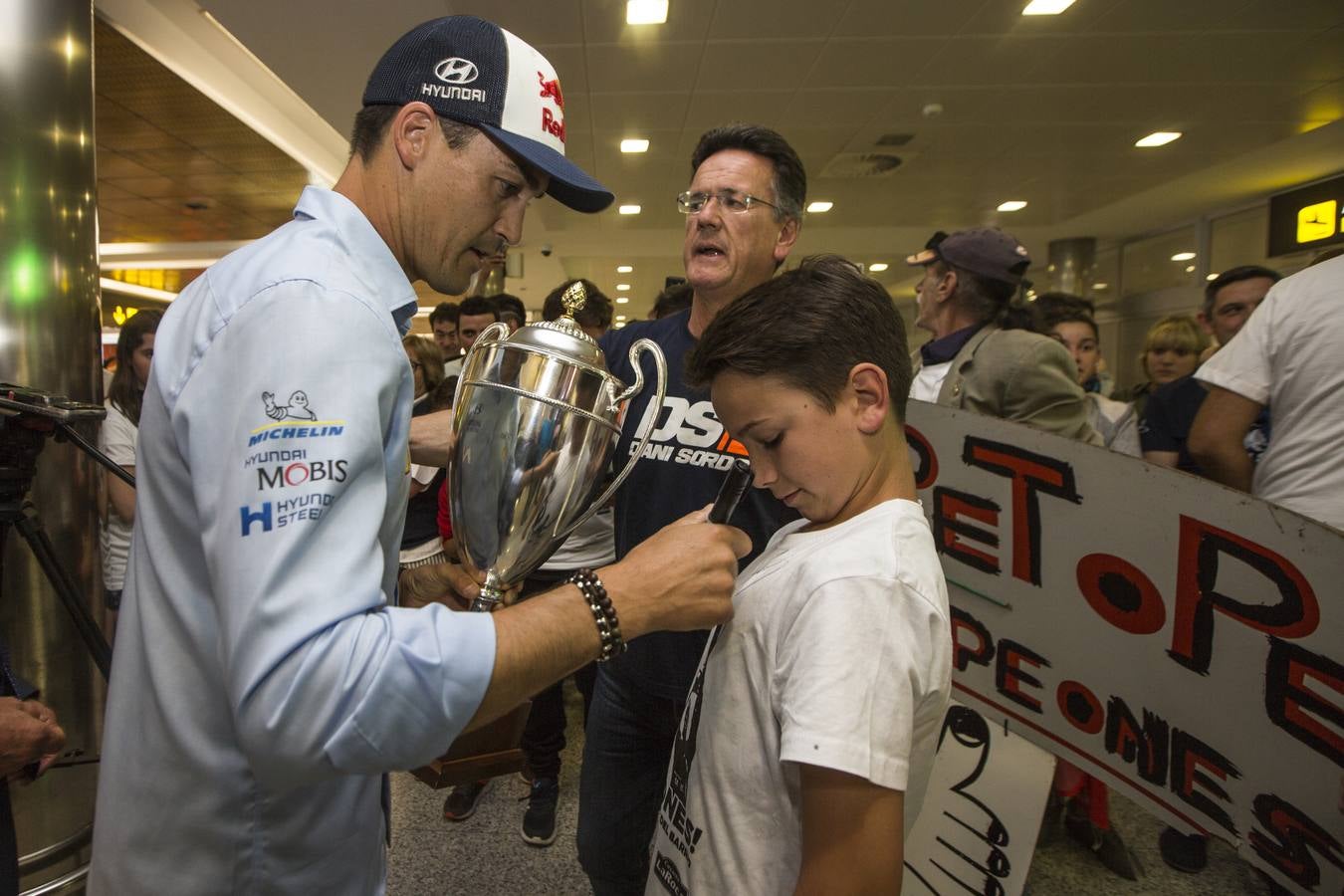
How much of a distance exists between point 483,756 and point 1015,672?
1261 mm

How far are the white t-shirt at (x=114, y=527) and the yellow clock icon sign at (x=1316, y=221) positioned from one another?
795 centimetres

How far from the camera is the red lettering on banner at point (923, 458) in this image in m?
1.70

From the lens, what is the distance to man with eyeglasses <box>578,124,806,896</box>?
1.36m

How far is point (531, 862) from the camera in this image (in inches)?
86.3

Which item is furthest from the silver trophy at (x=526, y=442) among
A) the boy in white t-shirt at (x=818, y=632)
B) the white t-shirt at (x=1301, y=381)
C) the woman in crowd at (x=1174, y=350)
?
the woman in crowd at (x=1174, y=350)

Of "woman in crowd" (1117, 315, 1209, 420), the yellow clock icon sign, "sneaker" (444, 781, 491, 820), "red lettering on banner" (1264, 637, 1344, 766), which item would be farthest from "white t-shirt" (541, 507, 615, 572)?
the yellow clock icon sign

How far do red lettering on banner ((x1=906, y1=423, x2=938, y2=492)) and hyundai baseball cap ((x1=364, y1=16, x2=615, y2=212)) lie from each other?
1132 millimetres

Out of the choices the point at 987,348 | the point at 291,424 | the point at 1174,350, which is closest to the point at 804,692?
the point at 291,424

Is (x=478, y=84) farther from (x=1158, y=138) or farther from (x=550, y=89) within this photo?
(x=1158, y=138)

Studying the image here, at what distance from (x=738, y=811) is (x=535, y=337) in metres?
0.60

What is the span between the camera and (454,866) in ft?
7.09

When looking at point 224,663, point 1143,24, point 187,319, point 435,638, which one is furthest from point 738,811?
point 1143,24

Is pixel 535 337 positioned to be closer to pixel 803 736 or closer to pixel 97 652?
pixel 803 736

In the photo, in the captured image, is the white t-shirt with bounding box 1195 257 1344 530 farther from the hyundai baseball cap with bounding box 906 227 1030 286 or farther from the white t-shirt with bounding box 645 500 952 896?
the white t-shirt with bounding box 645 500 952 896
